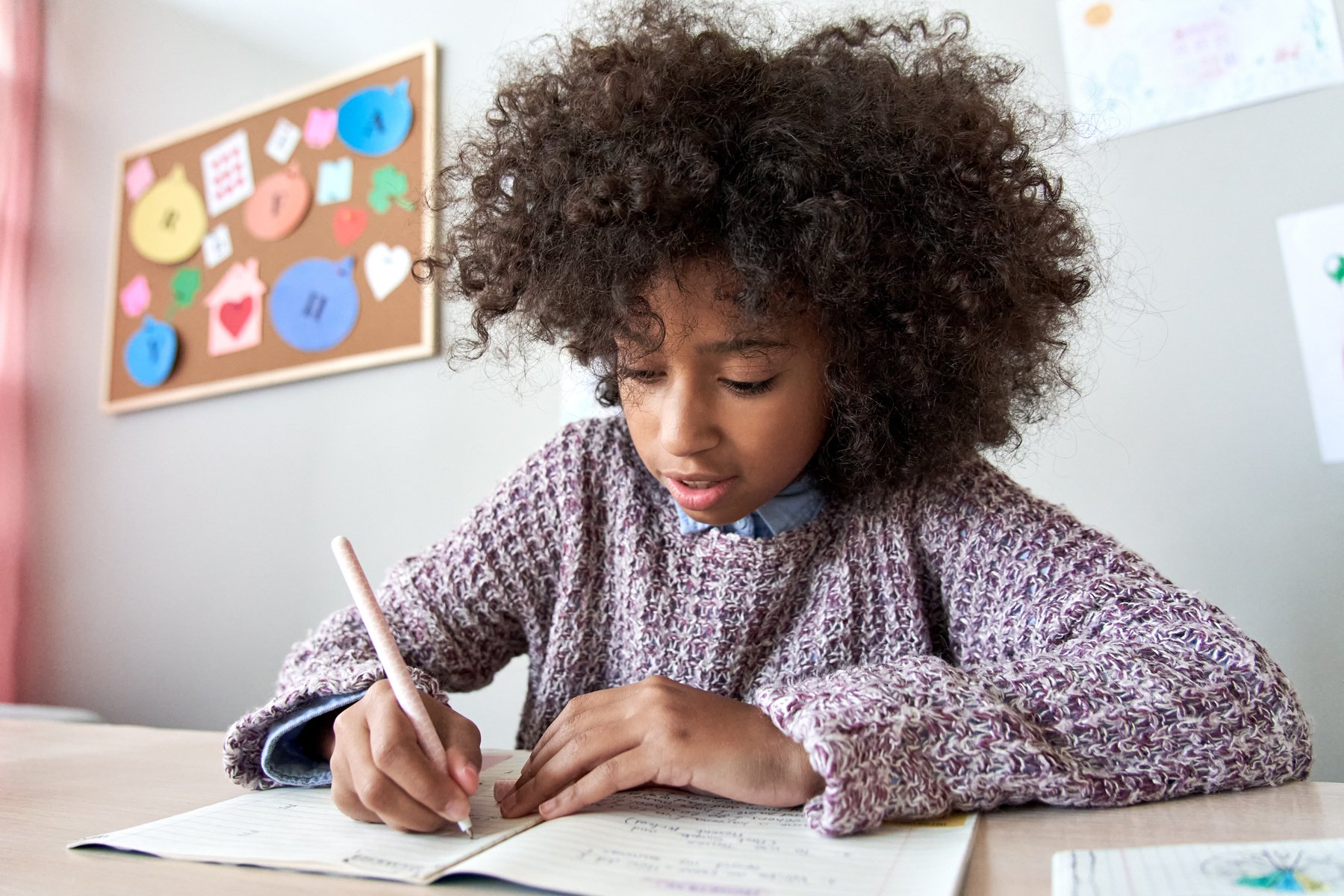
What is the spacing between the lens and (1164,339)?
1.03m

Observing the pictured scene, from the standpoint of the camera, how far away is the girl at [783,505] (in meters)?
0.52

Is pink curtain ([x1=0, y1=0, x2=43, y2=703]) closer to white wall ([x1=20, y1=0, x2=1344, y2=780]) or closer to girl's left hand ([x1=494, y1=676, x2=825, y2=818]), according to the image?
white wall ([x1=20, y1=0, x2=1344, y2=780])

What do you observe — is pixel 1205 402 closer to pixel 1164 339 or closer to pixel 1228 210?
pixel 1164 339

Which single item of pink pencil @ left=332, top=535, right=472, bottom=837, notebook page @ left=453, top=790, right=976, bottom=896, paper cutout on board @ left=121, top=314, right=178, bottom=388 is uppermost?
paper cutout on board @ left=121, top=314, right=178, bottom=388

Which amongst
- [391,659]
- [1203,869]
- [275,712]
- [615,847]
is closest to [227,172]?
[275,712]

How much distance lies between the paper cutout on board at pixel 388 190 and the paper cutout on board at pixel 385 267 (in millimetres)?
61

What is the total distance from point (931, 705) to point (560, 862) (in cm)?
21

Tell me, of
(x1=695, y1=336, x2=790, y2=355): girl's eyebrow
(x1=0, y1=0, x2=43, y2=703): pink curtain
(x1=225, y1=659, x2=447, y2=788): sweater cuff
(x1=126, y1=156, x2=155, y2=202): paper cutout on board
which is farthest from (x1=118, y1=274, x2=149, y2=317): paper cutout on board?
(x1=695, y1=336, x2=790, y2=355): girl's eyebrow

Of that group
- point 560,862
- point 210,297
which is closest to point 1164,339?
point 560,862

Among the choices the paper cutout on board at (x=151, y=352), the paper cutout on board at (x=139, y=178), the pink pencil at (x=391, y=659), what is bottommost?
the pink pencil at (x=391, y=659)

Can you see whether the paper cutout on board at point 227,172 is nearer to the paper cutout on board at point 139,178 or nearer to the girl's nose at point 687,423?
the paper cutout on board at point 139,178

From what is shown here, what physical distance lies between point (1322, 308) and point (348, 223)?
1309 mm

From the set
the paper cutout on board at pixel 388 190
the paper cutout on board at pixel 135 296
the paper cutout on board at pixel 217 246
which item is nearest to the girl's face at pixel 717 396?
the paper cutout on board at pixel 388 190

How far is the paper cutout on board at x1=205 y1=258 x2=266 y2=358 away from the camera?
1637mm
